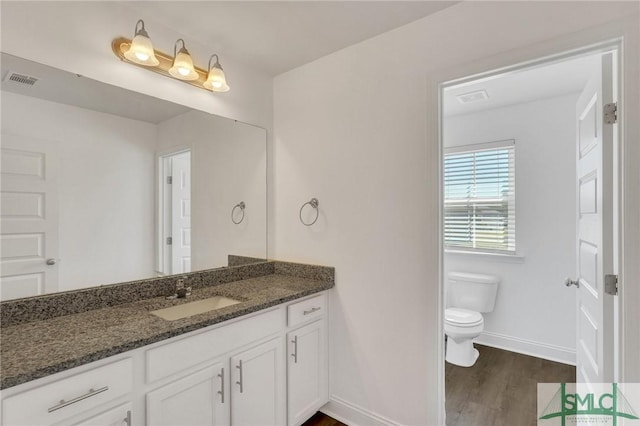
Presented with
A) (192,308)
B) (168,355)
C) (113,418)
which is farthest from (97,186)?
(113,418)

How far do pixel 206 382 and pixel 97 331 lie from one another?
0.51 metres

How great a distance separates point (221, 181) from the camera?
2.19 m

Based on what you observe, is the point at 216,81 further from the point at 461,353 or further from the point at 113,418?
the point at 461,353

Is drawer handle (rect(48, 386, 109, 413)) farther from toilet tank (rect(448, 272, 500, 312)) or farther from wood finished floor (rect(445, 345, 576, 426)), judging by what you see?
toilet tank (rect(448, 272, 500, 312))

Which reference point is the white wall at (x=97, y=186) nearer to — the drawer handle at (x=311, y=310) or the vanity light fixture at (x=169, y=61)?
the vanity light fixture at (x=169, y=61)

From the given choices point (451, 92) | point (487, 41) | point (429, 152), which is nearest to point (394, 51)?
point (487, 41)

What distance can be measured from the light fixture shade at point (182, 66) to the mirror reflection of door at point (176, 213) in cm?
47

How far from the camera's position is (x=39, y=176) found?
4.58 ft

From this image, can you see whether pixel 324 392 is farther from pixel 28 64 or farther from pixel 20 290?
pixel 28 64

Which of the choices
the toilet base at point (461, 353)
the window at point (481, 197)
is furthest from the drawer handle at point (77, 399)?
the window at point (481, 197)

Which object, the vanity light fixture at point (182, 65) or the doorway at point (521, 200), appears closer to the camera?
the vanity light fixture at point (182, 65)

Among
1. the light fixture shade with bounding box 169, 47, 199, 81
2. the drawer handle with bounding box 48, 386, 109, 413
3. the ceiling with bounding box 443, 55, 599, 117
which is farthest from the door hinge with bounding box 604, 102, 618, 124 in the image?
the drawer handle with bounding box 48, 386, 109, 413

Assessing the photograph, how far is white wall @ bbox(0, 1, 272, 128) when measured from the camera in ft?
4.30

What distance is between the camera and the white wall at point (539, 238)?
2.77m
